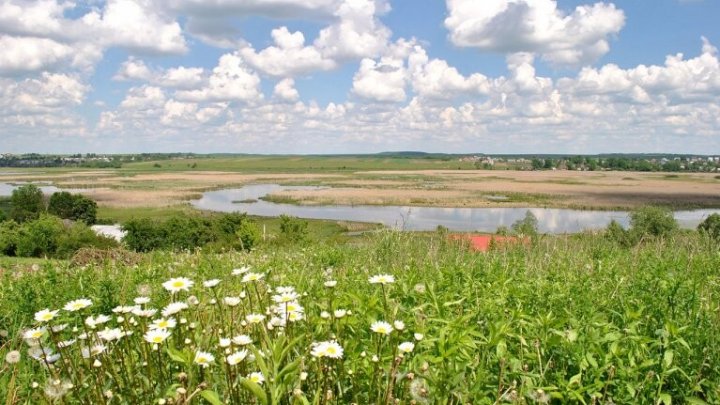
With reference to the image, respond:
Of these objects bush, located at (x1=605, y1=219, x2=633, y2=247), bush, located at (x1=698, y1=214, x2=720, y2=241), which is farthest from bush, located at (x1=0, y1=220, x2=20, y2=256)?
bush, located at (x1=698, y1=214, x2=720, y2=241)

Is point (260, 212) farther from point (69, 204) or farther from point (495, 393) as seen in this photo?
point (495, 393)

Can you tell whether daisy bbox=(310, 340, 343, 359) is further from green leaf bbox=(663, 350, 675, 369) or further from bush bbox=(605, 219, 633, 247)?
bush bbox=(605, 219, 633, 247)

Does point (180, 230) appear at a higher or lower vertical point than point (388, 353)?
lower

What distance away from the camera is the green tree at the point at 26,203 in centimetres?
6625

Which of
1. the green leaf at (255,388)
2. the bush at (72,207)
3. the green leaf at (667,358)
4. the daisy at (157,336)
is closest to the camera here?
the green leaf at (255,388)

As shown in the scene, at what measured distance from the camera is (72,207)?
73.4 metres

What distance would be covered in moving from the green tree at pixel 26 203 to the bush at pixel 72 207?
4.66 feet

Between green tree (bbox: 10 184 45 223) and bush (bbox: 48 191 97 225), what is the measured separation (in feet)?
4.66

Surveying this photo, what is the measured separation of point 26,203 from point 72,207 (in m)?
5.27

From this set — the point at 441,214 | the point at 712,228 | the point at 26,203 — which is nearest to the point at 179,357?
the point at 712,228

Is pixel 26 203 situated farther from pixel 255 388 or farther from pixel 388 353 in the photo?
pixel 255 388

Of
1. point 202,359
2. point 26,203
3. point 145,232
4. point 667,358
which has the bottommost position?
point 145,232

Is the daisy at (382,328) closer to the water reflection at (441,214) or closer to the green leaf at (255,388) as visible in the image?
the green leaf at (255,388)

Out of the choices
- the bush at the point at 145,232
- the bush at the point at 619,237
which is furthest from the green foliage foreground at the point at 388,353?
the bush at the point at 145,232
